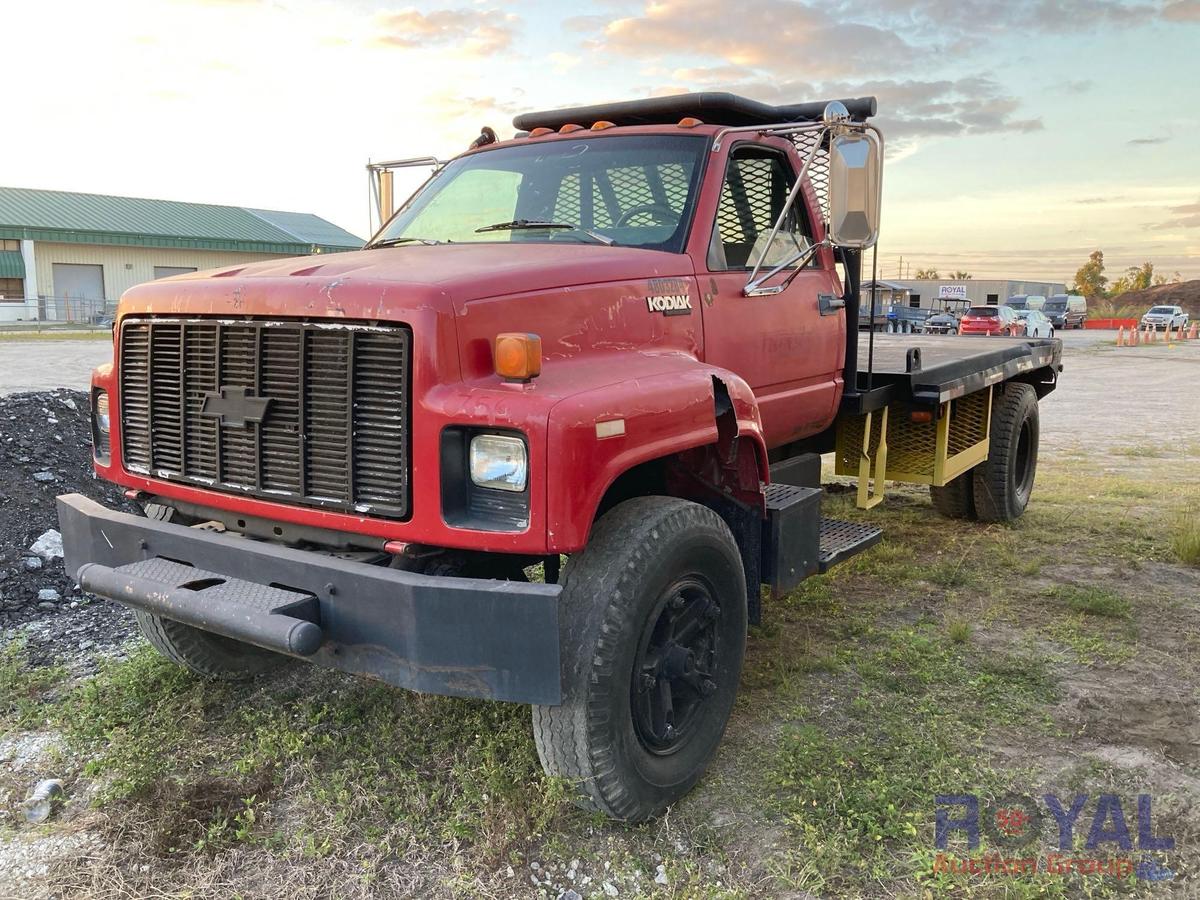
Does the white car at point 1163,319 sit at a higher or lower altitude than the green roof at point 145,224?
lower

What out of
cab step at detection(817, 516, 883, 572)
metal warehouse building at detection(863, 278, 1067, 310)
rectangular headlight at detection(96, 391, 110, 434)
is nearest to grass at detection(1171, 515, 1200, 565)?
cab step at detection(817, 516, 883, 572)

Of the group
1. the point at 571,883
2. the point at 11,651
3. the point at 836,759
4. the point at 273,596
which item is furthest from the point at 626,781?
the point at 11,651

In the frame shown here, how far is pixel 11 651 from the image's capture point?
4465 mm

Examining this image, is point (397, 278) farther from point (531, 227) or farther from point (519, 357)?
point (531, 227)

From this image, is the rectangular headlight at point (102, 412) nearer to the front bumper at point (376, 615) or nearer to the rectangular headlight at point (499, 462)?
the front bumper at point (376, 615)

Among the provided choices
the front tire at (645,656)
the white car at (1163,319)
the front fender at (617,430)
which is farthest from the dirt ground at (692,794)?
the white car at (1163,319)

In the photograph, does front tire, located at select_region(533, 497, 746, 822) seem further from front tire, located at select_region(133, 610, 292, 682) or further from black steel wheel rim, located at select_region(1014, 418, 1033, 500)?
black steel wheel rim, located at select_region(1014, 418, 1033, 500)

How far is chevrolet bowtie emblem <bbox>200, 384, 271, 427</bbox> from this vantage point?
10.3ft

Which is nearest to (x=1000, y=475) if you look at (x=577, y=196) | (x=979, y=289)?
(x=577, y=196)

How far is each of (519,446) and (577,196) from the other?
1.83m

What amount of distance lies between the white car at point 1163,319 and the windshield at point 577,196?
2276 inches

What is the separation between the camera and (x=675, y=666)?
3234 mm

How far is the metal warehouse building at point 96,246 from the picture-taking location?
4275 cm

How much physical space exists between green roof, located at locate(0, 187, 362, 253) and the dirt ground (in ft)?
132
